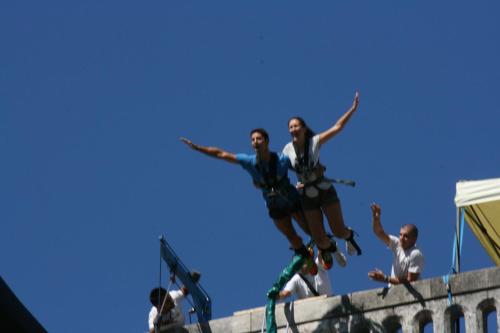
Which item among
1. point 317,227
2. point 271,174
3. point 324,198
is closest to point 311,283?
point 317,227

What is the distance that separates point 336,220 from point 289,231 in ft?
2.15

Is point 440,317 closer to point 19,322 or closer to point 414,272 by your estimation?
point 414,272

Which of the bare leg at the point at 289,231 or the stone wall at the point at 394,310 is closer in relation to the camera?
the stone wall at the point at 394,310

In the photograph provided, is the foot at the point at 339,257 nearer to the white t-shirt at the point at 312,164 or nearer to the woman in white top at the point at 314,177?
the woman in white top at the point at 314,177

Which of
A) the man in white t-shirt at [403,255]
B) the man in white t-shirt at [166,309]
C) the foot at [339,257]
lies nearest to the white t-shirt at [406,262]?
the man in white t-shirt at [403,255]

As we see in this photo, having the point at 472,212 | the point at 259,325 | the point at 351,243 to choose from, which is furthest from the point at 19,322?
the point at 472,212

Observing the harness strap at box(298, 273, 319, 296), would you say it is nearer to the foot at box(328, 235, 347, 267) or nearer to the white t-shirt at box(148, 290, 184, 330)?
the foot at box(328, 235, 347, 267)

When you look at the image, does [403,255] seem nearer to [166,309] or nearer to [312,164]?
[312,164]

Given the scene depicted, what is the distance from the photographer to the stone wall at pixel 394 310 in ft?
69.4

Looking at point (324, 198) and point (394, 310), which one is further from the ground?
point (324, 198)

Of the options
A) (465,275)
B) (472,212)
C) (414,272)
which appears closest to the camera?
(465,275)

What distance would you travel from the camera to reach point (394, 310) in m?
21.9

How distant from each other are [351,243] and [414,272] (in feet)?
4.58

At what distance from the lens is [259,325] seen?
22812 millimetres
